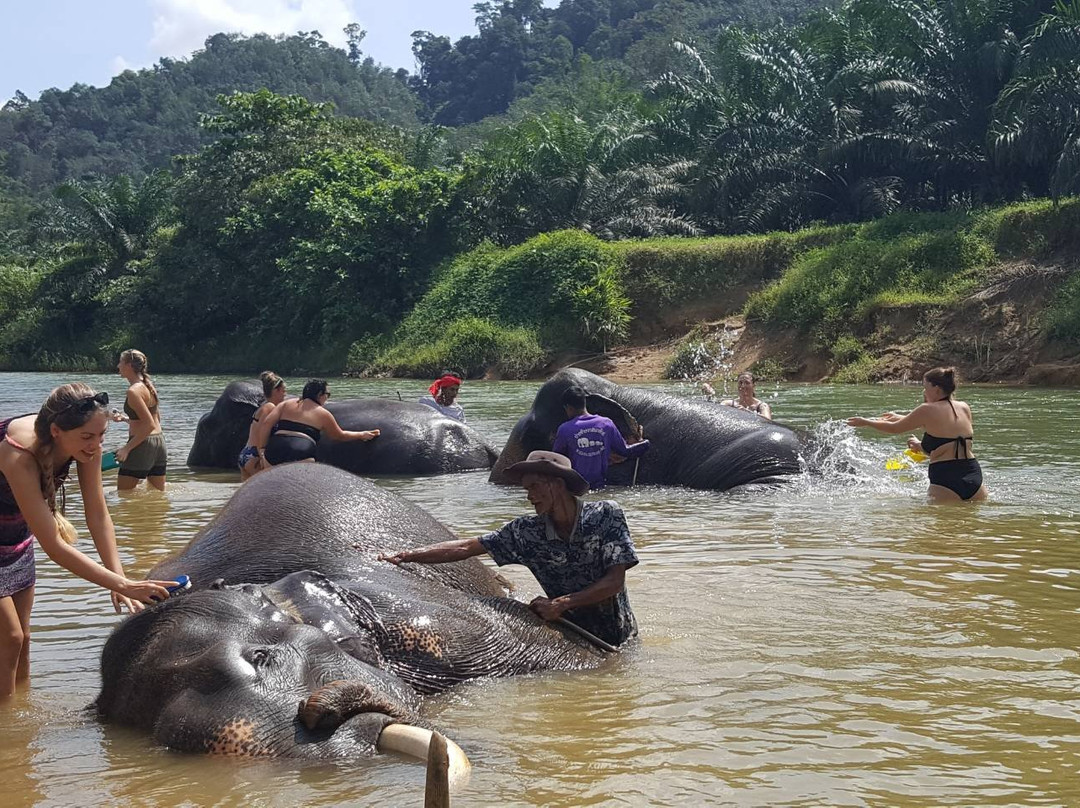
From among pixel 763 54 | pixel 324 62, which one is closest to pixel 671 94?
pixel 763 54

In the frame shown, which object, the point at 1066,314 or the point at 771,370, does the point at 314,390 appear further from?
the point at 771,370

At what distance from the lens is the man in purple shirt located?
10312mm

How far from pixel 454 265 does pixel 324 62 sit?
353 ft

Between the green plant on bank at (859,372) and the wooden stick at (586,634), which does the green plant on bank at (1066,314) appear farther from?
the wooden stick at (586,634)

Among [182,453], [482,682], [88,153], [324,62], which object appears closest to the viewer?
[482,682]

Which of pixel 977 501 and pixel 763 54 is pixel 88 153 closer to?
pixel 763 54

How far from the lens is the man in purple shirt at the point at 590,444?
10.3 meters

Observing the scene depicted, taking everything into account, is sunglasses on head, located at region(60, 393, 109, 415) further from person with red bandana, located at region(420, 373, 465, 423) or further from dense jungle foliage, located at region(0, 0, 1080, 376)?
dense jungle foliage, located at region(0, 0, 1080, 376)

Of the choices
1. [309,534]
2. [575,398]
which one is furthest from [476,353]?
[309,534]

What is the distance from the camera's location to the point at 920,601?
6582 mm

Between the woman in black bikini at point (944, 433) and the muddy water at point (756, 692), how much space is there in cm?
29

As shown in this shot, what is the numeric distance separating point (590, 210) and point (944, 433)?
28.2m

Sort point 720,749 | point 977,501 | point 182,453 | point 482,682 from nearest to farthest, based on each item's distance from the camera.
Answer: point 720,749
point 482,682
point 977,501
point 182,453

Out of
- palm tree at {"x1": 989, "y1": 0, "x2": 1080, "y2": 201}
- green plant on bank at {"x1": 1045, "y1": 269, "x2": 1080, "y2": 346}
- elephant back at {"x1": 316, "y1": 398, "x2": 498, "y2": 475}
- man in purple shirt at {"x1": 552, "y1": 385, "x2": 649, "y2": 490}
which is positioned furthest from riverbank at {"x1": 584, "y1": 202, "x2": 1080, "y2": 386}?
man in purple shirt at {"x1": 552, "y1": 385, "x2": 649, "y2": 490}
